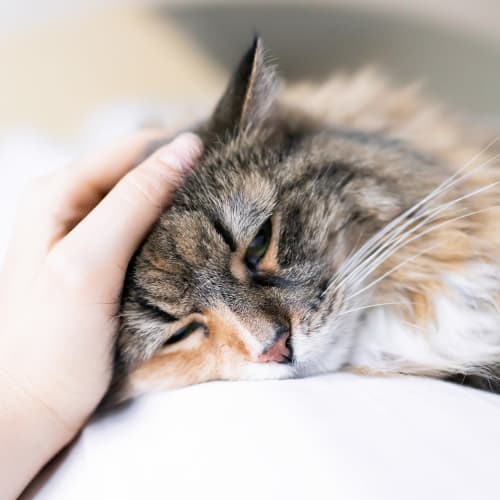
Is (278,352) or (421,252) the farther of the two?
(421,252)

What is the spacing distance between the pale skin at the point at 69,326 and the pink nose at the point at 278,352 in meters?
0.33

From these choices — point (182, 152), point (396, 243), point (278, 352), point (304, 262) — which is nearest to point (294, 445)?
point (278, 352)

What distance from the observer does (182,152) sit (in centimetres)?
109

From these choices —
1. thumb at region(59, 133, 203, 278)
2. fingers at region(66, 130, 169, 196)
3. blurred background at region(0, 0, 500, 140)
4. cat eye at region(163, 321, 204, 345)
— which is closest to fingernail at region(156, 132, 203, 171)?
thumb at region(59, 133, 203, 278)

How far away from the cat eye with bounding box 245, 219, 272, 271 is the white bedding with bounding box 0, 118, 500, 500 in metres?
0.27

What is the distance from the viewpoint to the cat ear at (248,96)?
3.55 ft

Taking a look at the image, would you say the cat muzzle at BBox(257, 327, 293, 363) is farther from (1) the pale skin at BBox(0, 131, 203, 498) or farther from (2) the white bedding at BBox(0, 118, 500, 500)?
(1) the pale skin at BBox(0, 131, 203, 498)

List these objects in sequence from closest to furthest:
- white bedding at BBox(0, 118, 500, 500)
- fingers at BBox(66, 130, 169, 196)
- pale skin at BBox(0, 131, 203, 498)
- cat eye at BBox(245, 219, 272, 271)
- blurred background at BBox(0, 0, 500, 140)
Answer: white bedding at BBox(0, 118, 500, 500)
pale skin at BBox(0, 131, 203, 498)
cat eye at BBox(245, 219, 272, 271)
fingers at BBox(66, 130, 169, 196)
blurred background at BBox(0, 0, 500, 140)

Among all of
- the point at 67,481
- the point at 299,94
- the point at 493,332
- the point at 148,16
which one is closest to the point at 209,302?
the point at 67,481

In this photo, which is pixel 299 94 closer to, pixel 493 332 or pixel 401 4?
pixel 401 4

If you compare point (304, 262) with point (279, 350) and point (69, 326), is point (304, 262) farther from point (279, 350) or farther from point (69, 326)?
point (69, 326)

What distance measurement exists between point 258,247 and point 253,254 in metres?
0.02

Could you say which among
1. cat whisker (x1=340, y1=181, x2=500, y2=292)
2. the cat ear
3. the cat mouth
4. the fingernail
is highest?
the cat ear

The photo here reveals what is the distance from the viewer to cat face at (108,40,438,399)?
102 centimetres
